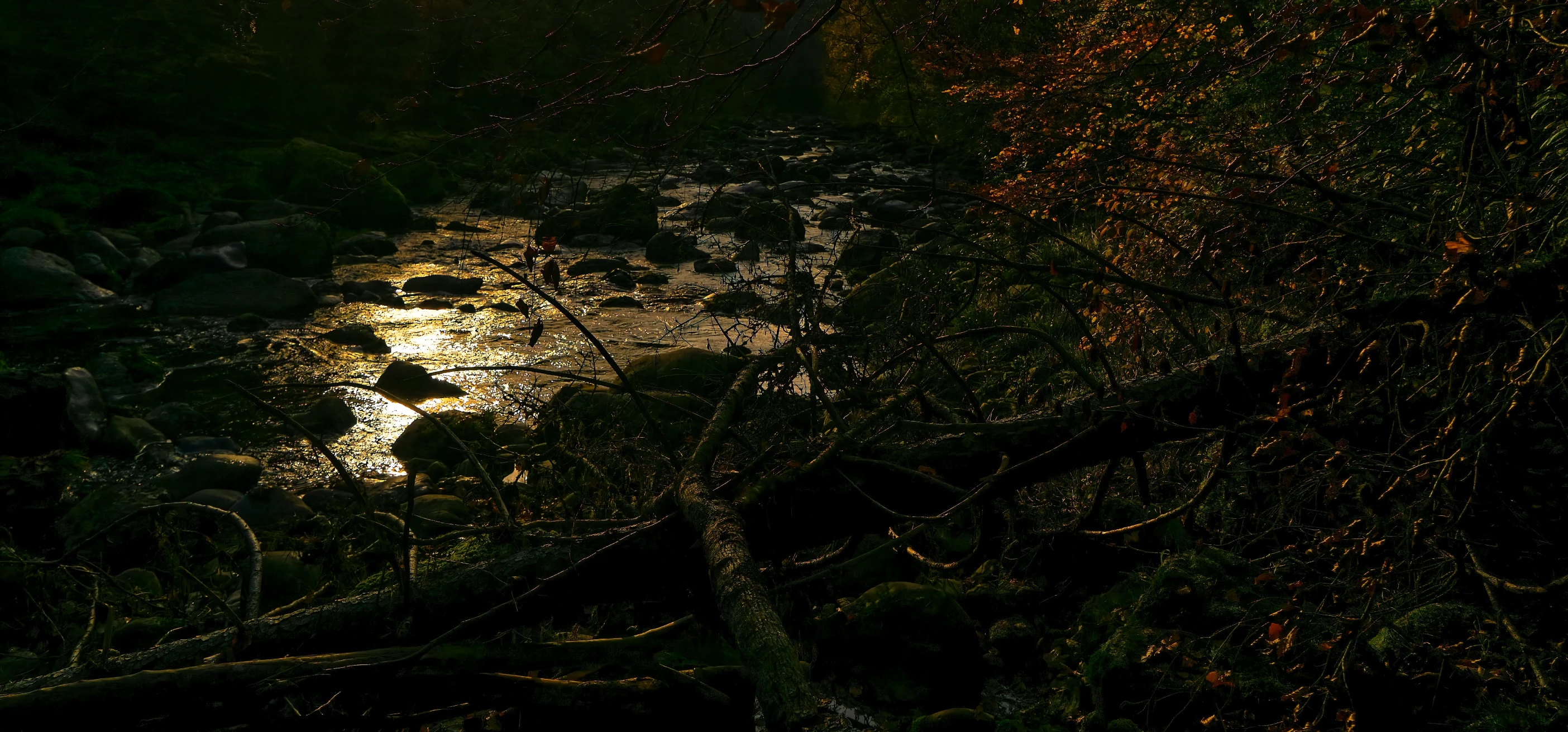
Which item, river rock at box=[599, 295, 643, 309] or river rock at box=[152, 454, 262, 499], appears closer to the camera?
river rock at box=[152, 454, 262, 499]

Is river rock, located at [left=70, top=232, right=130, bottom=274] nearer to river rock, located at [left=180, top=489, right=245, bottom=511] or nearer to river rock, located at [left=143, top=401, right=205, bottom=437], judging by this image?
river rock, located at [left=143, top=401, right=205, bottom=437]

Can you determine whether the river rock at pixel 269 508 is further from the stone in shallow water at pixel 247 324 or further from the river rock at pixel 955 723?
the stone in shallow water at pixel 247 324

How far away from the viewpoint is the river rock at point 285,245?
13.8m

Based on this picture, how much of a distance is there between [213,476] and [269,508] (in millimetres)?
849

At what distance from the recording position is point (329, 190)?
16.6 m

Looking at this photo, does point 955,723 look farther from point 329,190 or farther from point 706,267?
point 329,190

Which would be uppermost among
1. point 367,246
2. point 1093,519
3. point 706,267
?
point 367,246

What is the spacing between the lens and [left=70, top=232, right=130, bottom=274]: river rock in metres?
13.5

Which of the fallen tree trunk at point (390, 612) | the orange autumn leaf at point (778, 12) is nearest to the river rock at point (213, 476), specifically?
the fallen tree trunk at point (390, 612)

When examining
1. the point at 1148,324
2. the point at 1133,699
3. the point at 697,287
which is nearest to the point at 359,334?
the point at 697,287

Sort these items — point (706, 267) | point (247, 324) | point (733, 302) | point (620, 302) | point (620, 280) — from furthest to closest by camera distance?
point (706, 267) → point (620, 280) → point (620, 302) → point (247, 324) → point (733, 302)

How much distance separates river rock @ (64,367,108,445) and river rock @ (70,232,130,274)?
544 cm

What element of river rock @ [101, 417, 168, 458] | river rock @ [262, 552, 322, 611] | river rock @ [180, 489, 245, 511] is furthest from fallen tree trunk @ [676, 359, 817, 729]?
river rock @ [101, 417, 168, 458]

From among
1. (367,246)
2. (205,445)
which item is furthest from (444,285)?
(205,445)
